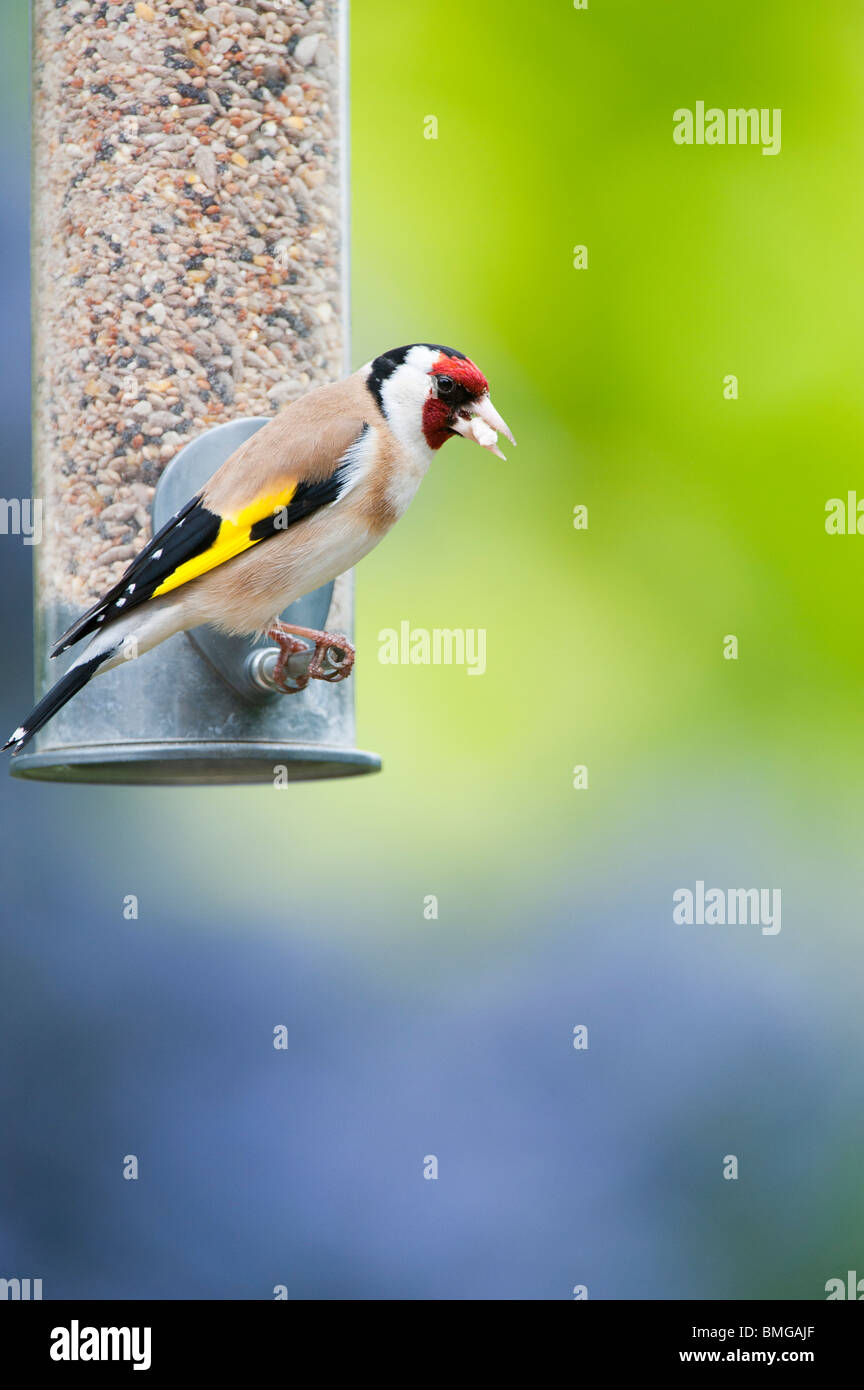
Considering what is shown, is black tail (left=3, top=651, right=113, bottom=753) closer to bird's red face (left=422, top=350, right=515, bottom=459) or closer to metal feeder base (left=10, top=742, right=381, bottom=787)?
metal feeder base (left=10, top=742, right=381, bottom=787)

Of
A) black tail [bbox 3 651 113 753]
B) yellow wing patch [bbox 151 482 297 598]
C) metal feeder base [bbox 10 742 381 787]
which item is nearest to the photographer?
black tail [bbox 3 651 113 753]

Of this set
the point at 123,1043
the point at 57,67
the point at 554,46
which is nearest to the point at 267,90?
the point at 57,67

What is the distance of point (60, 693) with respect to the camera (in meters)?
5.50

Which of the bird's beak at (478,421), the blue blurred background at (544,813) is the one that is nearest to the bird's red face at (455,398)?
the bird's beak at (478,421)

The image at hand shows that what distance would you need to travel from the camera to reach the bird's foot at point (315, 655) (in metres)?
5.89

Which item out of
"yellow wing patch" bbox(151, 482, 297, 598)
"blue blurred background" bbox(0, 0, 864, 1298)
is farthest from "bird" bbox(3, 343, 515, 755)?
"blue blurred background" bbox(0, 0, 864, 1298)

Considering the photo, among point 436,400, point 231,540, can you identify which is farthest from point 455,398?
point 231,540

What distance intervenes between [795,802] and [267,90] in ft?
10.6

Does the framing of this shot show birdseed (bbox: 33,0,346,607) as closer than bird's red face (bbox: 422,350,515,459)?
No

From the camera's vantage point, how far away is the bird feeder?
6.02 meters

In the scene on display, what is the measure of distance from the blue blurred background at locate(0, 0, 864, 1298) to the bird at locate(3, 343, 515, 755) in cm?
189

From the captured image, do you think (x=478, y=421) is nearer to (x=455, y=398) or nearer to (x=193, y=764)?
(x=455, y=398)

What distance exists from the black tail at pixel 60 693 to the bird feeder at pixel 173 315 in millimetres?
413

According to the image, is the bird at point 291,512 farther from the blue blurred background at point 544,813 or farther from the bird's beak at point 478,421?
the blue blurred background at point 544,813
